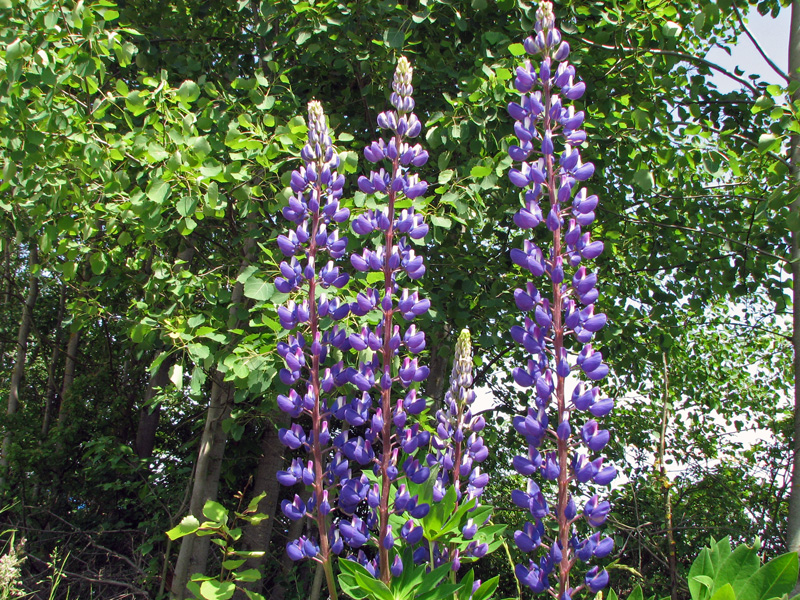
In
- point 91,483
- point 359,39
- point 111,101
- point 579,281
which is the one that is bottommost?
point 91,483

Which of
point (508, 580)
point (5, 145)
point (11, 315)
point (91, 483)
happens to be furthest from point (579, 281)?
point (11, 315)

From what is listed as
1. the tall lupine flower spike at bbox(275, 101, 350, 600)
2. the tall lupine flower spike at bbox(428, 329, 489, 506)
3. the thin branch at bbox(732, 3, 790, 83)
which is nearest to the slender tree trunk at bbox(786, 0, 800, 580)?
the thin branch at bbox(732, 3, 790, 83)

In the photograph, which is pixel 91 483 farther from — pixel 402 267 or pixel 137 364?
pixel 402 267

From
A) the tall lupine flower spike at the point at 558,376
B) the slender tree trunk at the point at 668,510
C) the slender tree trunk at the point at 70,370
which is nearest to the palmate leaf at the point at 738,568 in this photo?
the tall lupine flower spike at the point at 558,376

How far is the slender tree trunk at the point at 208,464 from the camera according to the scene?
11.7 ft

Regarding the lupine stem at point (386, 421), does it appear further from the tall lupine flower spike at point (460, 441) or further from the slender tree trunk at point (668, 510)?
the slender tree trunk at point (668, 510)

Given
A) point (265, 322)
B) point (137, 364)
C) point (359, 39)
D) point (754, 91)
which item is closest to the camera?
point (265, 322)

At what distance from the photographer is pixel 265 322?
2.57 m

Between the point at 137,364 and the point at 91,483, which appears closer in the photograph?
the point at 91,483

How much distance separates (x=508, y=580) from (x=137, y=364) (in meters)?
4.39

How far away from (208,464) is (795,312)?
3.44 metres

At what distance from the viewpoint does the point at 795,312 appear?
2979 millimetres

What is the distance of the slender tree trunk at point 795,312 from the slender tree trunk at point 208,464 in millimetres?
2824

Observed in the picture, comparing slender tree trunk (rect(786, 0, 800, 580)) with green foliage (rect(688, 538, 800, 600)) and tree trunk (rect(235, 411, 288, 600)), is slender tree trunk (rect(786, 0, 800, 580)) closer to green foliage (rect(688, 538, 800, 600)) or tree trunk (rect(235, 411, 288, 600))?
green foliage (rect(688, 538, 800, 600))
